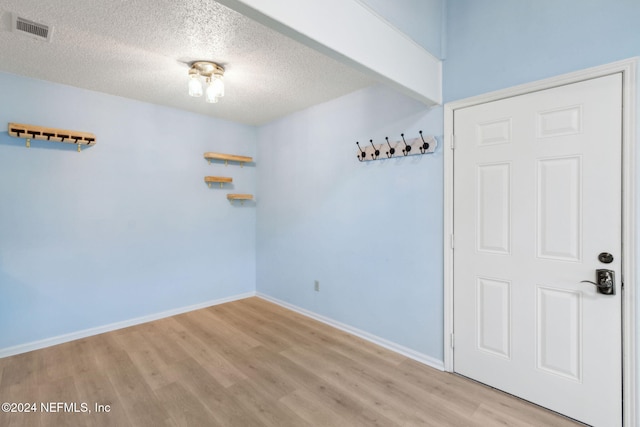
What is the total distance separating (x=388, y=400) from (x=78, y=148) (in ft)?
11.9

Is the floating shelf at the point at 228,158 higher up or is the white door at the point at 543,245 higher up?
the floating shelf at the point at 228,158

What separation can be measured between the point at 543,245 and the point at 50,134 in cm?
415

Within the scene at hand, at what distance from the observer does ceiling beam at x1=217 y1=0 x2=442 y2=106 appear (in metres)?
1.41

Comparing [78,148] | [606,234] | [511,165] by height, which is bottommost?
[606,234]

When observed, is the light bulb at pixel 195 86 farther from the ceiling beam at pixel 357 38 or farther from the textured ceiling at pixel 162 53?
the ceiling beam at pixel 357 38

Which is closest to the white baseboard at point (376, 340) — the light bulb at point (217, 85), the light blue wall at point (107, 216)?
the light blue wall at point (107, 216)

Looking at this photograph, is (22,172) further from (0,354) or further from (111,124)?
(0,354)

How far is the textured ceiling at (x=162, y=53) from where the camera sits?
1.88 meters

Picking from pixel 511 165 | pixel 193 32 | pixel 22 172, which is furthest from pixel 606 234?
pixel 22 172

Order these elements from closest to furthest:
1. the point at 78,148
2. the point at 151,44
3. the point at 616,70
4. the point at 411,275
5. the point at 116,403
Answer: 1. the point at 616,70
2. the point at 116,403
3. the point at 151,44
4. the point at 411,275
5. the point at 78,148

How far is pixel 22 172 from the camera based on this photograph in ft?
9.20

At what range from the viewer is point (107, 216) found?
10.7ft

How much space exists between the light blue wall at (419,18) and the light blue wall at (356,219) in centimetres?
50

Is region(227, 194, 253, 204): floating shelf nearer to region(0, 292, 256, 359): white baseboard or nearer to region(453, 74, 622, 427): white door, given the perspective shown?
region(0, 292, 256, 359): white baseboard
